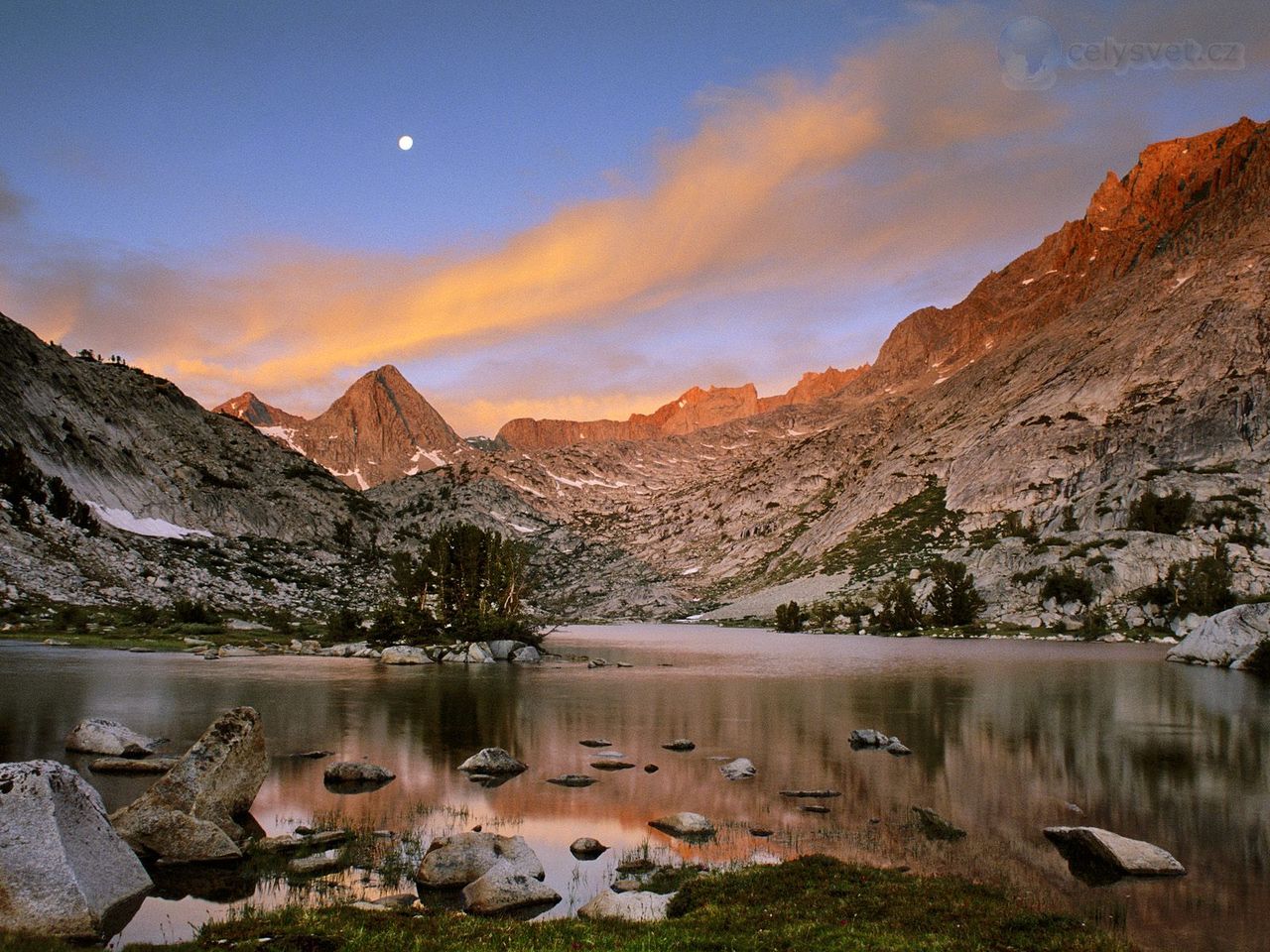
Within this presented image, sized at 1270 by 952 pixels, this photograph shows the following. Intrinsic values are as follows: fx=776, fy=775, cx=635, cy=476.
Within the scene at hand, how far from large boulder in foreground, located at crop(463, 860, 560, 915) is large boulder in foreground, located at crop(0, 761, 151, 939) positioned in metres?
7.90

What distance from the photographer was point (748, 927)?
1706 cm

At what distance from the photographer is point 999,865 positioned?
2381cm

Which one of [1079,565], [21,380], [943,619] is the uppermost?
[21,380]

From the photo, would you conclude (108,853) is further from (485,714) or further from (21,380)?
(21,380)

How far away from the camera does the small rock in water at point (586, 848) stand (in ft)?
81.1

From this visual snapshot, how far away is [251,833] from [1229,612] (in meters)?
122

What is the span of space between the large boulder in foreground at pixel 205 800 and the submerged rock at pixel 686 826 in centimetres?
1365

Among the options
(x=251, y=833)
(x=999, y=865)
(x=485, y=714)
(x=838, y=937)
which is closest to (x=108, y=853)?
(x=251, y=833)

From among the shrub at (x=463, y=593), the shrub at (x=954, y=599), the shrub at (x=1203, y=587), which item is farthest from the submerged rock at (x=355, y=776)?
the shrub at (x=954, y=599)

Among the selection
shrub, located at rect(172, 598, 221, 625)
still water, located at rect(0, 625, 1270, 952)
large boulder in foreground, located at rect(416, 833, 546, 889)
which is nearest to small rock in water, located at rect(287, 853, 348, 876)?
still water, located at rect(0, 625, 1270, 952)

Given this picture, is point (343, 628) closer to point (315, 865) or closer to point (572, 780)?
point (572, 780)

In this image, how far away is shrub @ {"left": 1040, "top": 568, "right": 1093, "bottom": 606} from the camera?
172 metres

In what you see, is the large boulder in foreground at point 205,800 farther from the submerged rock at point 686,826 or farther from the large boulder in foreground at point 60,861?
the submerged rock at point 686,826

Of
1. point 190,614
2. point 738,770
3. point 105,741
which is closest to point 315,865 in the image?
point 738,770
